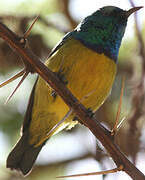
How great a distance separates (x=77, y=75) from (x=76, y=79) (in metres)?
0.04

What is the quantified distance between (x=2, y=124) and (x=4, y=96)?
0.36m

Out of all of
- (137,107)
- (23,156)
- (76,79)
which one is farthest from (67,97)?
(23,156)

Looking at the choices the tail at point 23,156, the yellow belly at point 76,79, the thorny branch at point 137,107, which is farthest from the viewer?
the tail at point 23,156

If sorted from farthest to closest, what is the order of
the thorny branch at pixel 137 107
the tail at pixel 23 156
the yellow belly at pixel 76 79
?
the tail at pixel 23 156, the yellow belly at pixel 76 79, the thorny branch at pixel 137 107

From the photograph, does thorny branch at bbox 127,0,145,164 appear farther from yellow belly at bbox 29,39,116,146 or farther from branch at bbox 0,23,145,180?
branch at bbox 0,23,145,180

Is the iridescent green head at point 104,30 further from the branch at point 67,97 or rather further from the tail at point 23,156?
the branch at point 67,97

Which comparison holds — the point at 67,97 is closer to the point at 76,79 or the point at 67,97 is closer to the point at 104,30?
the point at 76,79

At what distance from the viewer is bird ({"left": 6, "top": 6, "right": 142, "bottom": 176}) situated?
370cm

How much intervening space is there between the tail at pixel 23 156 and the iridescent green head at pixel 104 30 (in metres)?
1.29

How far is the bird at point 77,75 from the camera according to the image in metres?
3.70

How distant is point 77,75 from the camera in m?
3.66

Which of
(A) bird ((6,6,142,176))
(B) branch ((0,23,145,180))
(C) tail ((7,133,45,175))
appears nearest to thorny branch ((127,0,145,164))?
(A) bird ((6,6,142,176))

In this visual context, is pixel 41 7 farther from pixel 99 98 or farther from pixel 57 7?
pixel 99 98

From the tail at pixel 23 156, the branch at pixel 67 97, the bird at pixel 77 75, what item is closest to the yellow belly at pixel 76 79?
the bird at pixel 77 75
